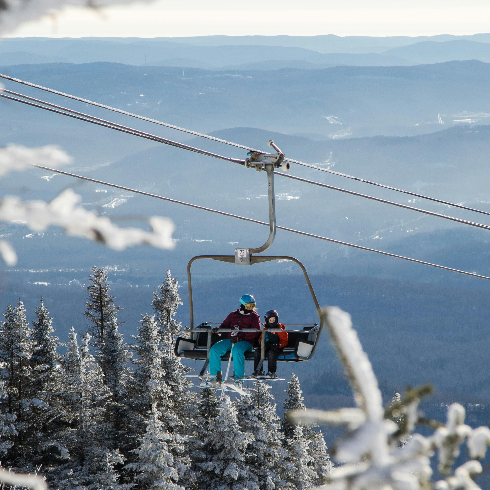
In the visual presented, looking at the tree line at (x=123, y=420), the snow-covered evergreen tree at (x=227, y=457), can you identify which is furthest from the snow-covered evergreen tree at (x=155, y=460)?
the snow-covered evergreen tree at (x=227, y=457)

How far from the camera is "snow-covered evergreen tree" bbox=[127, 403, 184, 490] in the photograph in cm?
2989

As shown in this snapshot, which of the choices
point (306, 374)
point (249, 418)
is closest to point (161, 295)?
point (249, 418)

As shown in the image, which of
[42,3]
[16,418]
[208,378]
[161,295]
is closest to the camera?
[42,3]

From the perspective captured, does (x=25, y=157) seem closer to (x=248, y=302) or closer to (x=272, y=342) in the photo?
(x=248, y=302)

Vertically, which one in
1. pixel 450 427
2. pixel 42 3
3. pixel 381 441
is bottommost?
pixel 450 427

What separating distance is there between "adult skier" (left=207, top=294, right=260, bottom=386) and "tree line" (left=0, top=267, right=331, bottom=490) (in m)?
15.9

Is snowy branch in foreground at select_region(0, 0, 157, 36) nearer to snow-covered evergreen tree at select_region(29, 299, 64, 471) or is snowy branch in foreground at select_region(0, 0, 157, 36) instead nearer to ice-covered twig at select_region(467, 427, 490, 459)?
ice-covered twig at select_region(467, 427, 490, 459)

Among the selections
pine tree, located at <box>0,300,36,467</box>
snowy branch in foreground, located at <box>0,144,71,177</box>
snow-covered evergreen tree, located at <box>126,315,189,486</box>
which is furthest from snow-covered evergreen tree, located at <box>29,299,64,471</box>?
snowy branch in foreground, located at <box>0,144,71,177</box>

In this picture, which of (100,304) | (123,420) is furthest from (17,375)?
(100,304)

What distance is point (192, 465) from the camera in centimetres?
3512

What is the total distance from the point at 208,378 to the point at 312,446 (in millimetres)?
34412

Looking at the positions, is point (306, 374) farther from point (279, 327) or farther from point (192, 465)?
point (279, 327)

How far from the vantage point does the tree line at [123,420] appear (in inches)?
1184

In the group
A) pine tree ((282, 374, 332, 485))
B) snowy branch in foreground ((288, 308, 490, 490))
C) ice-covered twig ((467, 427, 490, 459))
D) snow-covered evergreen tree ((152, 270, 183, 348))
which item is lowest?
pine tree ((282, 374, 332, 485))
